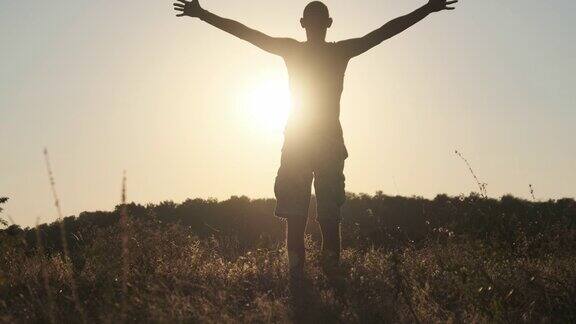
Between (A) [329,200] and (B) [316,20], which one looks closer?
(A) [329,200]

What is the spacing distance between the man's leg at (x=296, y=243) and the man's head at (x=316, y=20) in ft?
5.81

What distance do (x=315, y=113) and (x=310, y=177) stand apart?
0.61 m

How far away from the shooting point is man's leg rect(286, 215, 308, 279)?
20.2 ft

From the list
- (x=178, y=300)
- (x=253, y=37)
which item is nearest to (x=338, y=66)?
(x=253, y=37)

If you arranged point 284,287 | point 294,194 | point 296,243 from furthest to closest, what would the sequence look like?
point 294,194 → point 296,243 → point 284,287

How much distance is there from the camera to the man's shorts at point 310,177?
21.5 ft

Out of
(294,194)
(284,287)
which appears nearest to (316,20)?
(294,194)

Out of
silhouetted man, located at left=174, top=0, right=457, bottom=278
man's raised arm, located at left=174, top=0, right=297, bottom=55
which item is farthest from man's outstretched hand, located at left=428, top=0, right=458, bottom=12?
man's raised arm, located at left=174, top=0, right=297, bottom=55

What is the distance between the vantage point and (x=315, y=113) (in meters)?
6.62

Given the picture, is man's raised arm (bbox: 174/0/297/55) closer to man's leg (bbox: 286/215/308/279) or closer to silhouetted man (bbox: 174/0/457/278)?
silhouetted man (bbox: 174/0/457/278)

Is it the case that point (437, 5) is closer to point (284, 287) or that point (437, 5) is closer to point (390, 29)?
point (390, 29)

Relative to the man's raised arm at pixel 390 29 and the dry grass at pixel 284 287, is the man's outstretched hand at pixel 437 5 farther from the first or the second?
the dry grass at pixel 284 287

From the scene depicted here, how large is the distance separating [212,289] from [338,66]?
2605mm

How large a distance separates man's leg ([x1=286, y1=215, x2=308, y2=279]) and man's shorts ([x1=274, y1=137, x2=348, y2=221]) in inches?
3.0
